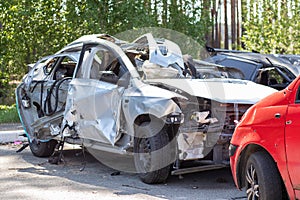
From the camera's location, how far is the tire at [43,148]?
1117 cm

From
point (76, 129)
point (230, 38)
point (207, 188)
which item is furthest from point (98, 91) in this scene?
point (230, 38)

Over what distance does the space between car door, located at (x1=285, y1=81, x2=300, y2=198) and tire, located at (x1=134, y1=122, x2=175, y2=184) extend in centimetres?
264

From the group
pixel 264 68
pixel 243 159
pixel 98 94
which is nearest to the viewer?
pixel 243 159

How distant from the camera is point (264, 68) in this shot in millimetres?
11656

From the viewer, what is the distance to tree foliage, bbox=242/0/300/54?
73.0 ft

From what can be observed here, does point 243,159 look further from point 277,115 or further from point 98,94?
point 98,94

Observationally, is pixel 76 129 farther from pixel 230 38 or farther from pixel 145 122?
pixel 230 38

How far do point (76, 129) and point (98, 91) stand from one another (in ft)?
2.94

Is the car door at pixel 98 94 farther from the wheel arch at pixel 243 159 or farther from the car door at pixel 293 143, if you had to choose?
the car door at pixel 293 143

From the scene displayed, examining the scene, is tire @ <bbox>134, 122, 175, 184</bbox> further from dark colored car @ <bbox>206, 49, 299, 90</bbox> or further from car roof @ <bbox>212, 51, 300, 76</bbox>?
car roof @ <bbox>212, 51, 300, 76</bbox>

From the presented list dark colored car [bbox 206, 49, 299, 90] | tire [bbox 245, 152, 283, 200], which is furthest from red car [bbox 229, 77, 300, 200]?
dark colored car [bbox 206, 49, 299, 90]

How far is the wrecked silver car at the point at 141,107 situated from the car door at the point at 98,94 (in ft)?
0.05

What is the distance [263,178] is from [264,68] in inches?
220

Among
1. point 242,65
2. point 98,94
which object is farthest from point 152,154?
point 242,65
